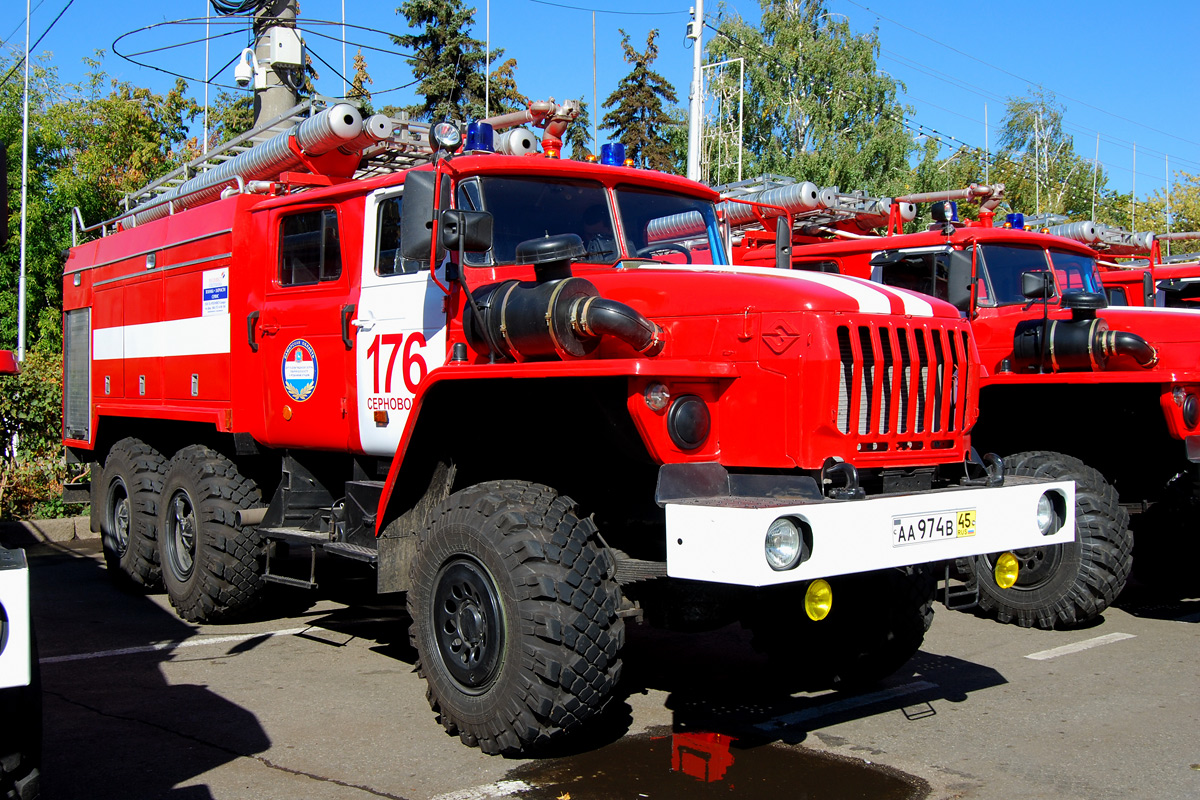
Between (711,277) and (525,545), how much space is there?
55.5 inches

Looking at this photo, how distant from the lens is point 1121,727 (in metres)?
5.35

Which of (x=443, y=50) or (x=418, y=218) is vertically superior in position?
(x=443, y=50)

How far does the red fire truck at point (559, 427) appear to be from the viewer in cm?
445

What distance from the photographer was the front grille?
4543mm

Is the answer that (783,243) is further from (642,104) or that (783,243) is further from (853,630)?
(642,104)

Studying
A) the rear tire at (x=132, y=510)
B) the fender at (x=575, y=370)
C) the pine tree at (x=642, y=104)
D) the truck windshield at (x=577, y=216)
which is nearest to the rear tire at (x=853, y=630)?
the fender at (x=575, y=370)

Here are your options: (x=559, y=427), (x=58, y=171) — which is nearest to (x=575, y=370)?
(x=559, y=427)

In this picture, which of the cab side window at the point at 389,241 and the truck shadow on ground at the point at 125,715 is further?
the cab side window at the point at 389,241

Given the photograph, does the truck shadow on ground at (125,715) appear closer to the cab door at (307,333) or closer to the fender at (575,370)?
the cab door at (307,333)

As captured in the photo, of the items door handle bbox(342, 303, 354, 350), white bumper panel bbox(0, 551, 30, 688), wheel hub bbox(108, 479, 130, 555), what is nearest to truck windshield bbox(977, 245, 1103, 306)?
door handle bbox(342, 303, 354, 350)

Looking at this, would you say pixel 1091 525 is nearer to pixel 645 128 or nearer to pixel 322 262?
pixel 322 262

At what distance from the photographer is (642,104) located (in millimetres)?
43344

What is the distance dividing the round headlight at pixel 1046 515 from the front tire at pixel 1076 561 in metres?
1.95

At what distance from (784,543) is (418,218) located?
2377mm
